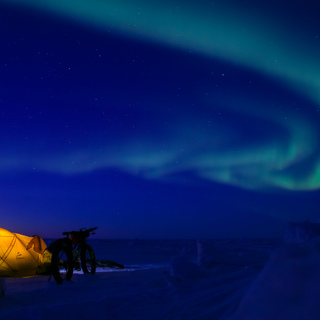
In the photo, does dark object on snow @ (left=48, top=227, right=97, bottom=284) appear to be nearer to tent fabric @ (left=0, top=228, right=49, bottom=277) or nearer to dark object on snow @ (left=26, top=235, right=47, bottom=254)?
dark object on snow @ (left=26, top=235, right=47, bottom=254)

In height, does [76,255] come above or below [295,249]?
below

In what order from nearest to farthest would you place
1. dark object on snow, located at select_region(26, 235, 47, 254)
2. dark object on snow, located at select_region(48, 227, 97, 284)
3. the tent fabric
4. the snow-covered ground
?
the snow-covered ground, dark object on snow, located at select_region(48, 227, 97, 284), the tent fabric, dark object on snow, located at select_region(26, 235, 47, 254)

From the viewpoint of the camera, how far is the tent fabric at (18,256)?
38.9 feet

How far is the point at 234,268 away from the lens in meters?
6.73

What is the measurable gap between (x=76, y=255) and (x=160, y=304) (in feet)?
23.7

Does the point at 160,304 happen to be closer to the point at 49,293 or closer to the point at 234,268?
the point at 234,268

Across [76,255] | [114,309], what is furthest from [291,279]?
[76,255]

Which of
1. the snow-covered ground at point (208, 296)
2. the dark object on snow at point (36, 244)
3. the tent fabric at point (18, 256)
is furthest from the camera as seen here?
the dark object on snow at point (36, 244)

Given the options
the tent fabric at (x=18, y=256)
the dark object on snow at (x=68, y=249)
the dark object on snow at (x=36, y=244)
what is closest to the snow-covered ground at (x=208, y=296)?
the dark object on snow at (x=68, y=249)

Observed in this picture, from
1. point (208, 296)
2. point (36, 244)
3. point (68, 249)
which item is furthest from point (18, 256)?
point (208, 296)

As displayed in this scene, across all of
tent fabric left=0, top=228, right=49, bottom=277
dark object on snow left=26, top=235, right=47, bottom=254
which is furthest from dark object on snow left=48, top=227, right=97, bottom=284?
tent fabric left=0, top=228, right=49, bottom=277

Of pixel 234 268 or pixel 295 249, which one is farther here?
pixel 234 268

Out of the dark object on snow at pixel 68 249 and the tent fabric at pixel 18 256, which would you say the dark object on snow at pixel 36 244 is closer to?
the tent fabric at pixel 18 256

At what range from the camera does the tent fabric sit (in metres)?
11.9
